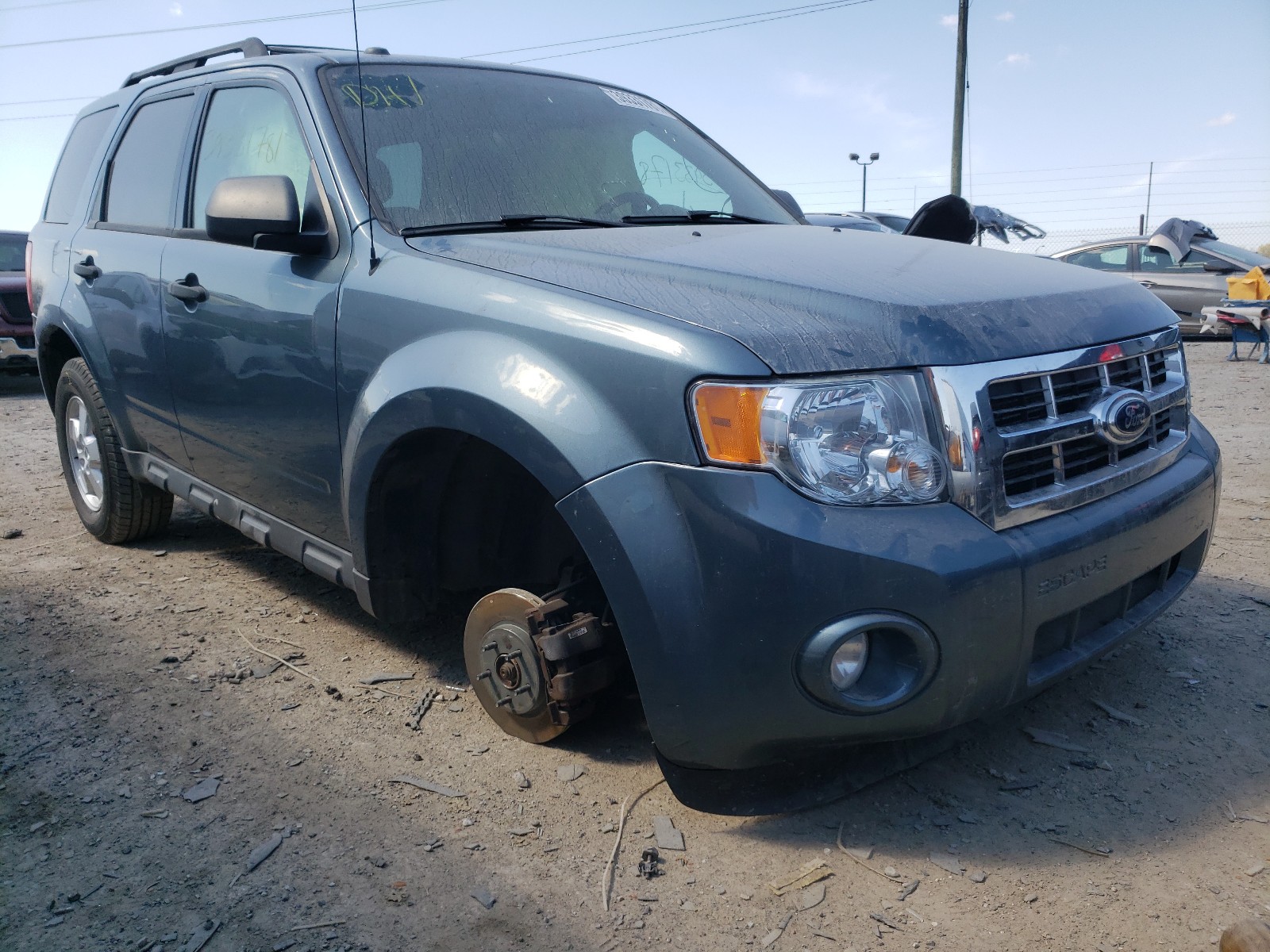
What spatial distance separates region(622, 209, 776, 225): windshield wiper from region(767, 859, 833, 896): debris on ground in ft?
5.89

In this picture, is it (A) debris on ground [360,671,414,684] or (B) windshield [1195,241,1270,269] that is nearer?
(A) debris on ground [360,671,414,684]

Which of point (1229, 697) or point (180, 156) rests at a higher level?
point (180, 156)

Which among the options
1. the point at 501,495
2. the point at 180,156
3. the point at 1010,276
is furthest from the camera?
the point at 180,156

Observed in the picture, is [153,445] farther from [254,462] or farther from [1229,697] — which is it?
[1229,697]

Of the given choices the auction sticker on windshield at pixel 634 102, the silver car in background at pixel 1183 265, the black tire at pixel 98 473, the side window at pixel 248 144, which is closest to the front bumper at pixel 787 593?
the side window at pixel 248 144

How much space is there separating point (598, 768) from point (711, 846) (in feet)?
1.40

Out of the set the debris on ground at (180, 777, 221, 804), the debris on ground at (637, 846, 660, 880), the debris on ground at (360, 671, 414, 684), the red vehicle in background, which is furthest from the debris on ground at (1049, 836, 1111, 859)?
the red vehicle in background

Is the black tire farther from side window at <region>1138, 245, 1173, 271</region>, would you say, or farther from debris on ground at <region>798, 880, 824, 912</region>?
side window at <region>1138, 245, 1173, 271</region>

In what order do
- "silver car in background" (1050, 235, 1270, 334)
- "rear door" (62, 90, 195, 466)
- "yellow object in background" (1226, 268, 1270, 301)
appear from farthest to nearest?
1. "silver car in background" (1050, 235, 1270, 334)
2. "yellow object in background" (1226, 268, 1270, 301)
3. "rear door" (62, 90, 195, 466)

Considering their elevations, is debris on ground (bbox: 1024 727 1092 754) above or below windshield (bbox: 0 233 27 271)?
below

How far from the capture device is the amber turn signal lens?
1.87 m

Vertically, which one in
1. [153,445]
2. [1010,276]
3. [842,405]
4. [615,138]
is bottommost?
[153,445]

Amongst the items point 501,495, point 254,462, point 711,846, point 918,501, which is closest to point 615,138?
point 501,495

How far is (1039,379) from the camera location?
2.08 meters
